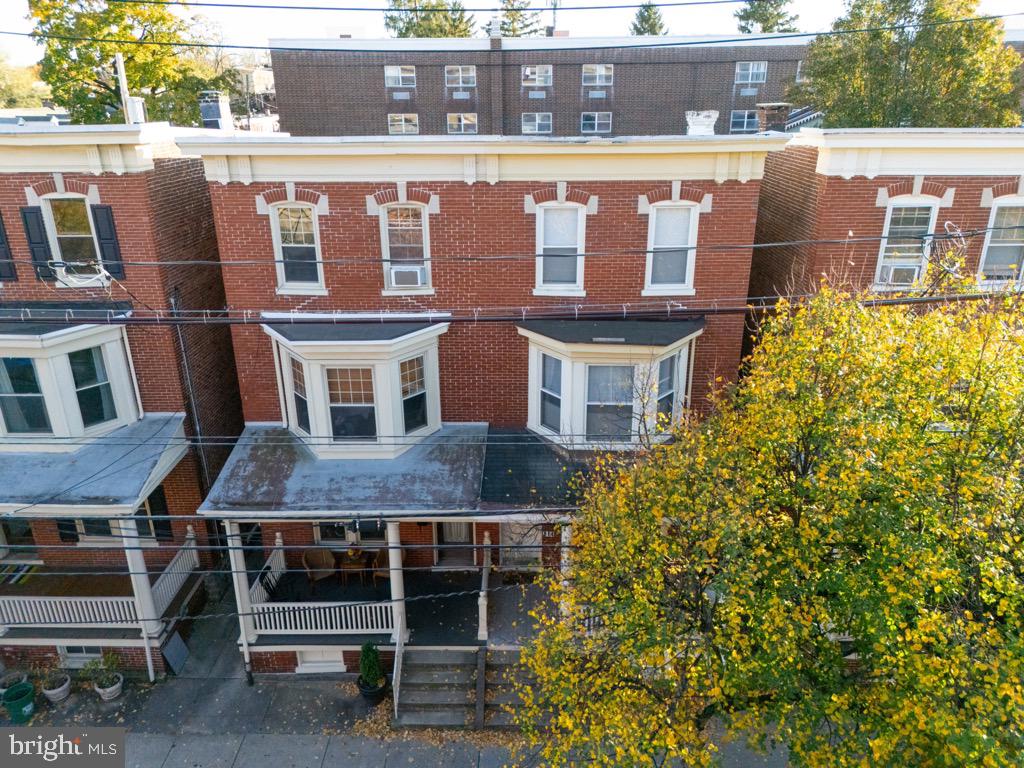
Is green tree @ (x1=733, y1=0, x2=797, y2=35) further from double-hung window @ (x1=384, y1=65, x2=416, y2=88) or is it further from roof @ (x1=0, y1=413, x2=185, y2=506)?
roof @ (x1=0, y1=413, x2=185, y2=506)

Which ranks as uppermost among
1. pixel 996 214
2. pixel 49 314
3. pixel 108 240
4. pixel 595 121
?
pixel 595 121

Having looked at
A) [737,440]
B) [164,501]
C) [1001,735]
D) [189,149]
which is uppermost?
[189,149]

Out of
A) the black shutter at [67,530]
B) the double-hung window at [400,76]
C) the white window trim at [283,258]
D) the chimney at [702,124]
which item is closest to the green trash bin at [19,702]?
the black shutter at [67,530]

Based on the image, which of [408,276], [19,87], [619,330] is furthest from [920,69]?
[19,87]

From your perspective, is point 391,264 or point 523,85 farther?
point 523,85

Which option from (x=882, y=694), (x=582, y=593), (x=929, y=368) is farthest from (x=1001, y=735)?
(x=582, y=593)

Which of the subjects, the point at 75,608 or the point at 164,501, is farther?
the point at 164,501

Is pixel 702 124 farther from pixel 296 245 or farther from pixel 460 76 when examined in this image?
pixel 460 76

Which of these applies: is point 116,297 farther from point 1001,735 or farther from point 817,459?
point 1001,735
